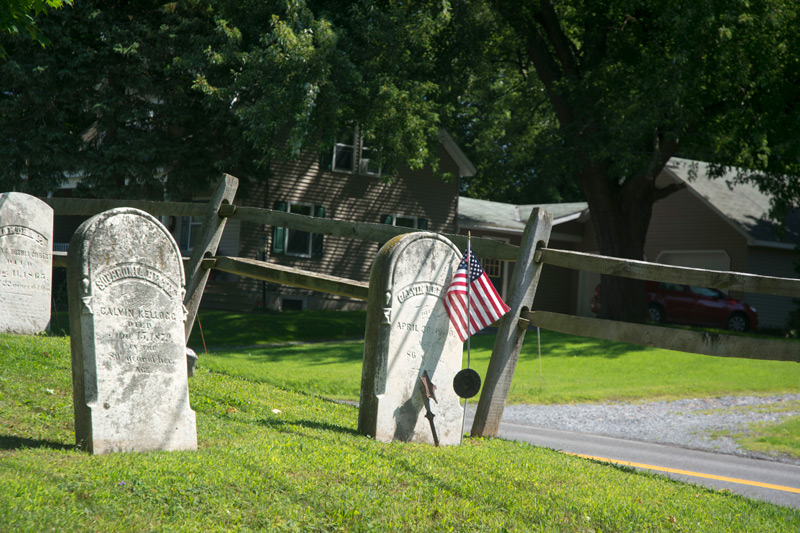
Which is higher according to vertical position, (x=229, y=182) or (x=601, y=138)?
(x=601, y=138)

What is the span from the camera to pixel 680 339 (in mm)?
6270

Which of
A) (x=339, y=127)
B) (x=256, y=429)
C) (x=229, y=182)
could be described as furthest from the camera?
(x=339, y=127)

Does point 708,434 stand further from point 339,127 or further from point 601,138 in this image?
point 339,127

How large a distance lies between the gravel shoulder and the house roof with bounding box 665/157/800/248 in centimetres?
1404

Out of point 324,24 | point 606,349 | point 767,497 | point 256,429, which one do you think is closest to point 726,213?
point 606,349

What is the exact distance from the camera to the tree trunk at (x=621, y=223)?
891 inches

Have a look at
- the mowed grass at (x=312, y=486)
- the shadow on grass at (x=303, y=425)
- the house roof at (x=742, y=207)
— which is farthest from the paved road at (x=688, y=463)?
the house roof at (x=742, y=207)

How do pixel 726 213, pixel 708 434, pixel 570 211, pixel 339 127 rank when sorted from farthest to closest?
pixel 570 211
pixel 726 213
pixel 339 127
pixel 708 434

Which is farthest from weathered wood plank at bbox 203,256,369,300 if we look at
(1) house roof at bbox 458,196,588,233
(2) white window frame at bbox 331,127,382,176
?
(1) house roof at bbox 458,196,588,233

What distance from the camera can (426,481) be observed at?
208 inches

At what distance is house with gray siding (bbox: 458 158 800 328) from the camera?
2781 centimetres

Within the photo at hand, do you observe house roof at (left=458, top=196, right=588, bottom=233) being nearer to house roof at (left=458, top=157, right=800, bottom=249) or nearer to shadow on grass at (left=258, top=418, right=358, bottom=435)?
house roof at (left=458, top=157, right=800, bottom=249)

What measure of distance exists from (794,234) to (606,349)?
13.7m

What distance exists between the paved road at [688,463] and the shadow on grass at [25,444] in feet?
17.2
